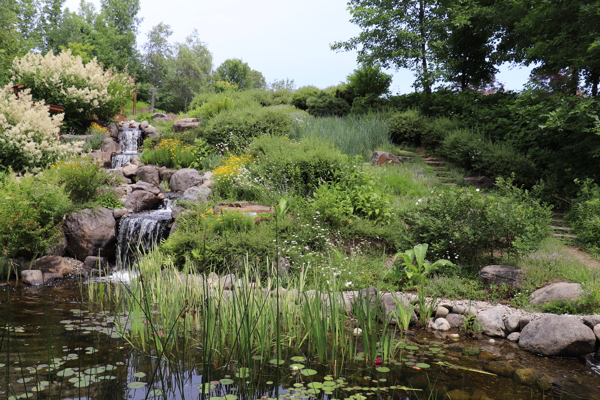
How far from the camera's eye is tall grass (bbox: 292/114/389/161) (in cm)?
1209

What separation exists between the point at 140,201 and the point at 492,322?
312 inches

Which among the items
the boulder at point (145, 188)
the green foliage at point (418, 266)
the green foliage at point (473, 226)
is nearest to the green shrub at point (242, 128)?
the boulder at point (145, 188)

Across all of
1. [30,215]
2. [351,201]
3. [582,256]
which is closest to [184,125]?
[30,215]

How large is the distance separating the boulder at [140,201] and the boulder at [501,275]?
24.3ft

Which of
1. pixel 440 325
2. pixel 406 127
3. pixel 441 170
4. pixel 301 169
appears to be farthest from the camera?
pixel 406 127

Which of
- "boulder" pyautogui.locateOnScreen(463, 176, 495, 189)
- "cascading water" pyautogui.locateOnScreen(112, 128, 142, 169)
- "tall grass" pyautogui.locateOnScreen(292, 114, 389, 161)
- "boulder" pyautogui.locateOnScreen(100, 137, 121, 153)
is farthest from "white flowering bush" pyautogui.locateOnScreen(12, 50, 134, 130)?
"boulder" pyautogui.locateOnScreen(463, 176, 495, 189)

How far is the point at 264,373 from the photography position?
3414mm

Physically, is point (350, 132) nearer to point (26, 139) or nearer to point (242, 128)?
point (242, 128)

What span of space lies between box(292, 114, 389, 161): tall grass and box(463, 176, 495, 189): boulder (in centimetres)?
271

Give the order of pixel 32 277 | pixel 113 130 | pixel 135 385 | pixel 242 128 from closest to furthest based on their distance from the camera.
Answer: pixel 135 385 < pixel 32 277 < pixel 242 128 < pixel 113 130

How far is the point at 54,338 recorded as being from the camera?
4.19m

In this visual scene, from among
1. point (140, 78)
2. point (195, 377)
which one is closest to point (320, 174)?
point (195, 377)

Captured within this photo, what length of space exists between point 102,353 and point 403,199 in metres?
6.55

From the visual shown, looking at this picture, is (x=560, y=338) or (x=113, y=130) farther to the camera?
(x=113, y=130)
